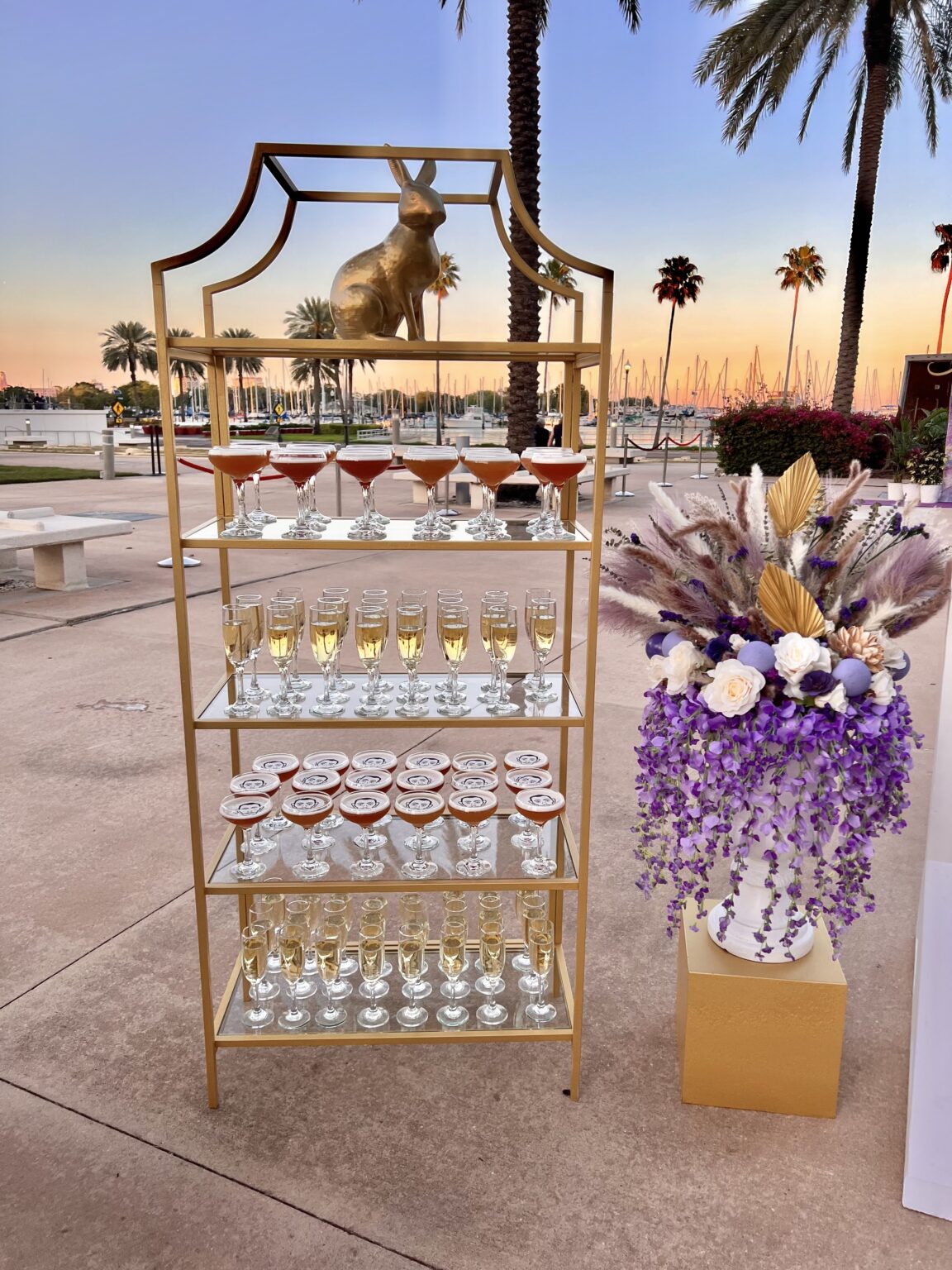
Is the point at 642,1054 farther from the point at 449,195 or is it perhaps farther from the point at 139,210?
the point at 139,210

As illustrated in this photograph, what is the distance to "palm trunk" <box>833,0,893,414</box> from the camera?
1526 centimetres

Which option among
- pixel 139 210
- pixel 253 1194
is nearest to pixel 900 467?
pixel 253 1194

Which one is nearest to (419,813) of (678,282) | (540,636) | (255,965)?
(540,636)

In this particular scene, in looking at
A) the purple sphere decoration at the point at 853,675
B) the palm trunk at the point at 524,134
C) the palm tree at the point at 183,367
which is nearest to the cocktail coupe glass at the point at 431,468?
the palm tree at the point at 183,367

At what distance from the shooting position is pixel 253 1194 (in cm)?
188

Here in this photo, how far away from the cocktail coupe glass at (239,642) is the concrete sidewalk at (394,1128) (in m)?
0.99

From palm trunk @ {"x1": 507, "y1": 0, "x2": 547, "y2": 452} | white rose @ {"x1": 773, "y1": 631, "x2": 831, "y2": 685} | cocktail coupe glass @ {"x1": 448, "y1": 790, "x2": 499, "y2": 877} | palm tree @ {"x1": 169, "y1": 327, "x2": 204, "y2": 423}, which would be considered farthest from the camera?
palm trunk @ {"x1": 507, "y1": 0, "x2": 547, "y2": 452}

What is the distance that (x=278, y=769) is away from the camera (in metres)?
2.29

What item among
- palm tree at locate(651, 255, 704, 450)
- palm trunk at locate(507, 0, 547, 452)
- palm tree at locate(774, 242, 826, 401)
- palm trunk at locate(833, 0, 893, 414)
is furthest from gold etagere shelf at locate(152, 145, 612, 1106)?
palm tree at locate(774, 242, 826, 401)

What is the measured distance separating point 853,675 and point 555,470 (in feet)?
2.46

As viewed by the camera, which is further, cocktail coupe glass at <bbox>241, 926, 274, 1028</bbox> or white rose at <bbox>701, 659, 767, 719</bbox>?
cocktail coupe glass at <bbox>241, 926, 274, 1028</bbox>

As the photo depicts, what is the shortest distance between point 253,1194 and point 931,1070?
1.55 meters

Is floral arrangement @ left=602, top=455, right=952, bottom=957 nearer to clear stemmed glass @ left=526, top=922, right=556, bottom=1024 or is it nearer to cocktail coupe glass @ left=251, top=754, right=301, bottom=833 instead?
clear stemmed glass @ left=526, top=922, right=556, bottom=1024

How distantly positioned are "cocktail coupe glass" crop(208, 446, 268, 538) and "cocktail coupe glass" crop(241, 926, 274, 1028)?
3.57ft
